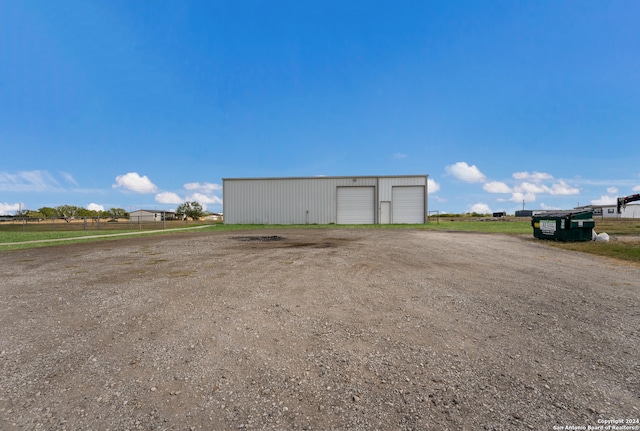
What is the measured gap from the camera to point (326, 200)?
31500mm

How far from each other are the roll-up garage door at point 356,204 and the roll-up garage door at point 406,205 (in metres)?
2.47

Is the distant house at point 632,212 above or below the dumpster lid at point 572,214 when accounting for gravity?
above

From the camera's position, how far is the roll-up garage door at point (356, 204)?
1237 inches

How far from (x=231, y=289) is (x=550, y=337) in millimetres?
4719

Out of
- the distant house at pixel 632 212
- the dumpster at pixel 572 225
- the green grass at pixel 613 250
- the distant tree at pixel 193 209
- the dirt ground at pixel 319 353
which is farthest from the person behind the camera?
the distant tree at pixel 193 209

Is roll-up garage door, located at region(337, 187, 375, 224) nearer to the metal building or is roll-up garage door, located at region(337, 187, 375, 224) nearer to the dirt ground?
the metal building

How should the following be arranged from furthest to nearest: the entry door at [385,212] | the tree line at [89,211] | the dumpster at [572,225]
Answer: the tree line at [89,211]
the entry door at [385,212]
the dumpster at [572,225]

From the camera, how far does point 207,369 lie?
2.63 metres

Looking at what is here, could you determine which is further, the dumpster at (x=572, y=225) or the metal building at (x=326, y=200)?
the metal building at (x=326, y=200)

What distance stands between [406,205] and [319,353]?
2999 cm

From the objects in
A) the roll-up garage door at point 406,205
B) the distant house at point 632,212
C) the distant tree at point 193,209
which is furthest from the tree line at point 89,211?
the distant house at point 632,212

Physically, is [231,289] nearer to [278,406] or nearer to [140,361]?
[140,361]

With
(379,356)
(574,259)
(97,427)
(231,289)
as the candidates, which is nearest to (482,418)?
(379,356)

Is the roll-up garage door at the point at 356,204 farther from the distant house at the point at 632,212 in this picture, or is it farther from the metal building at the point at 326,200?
the distant house at the point at 632,212
